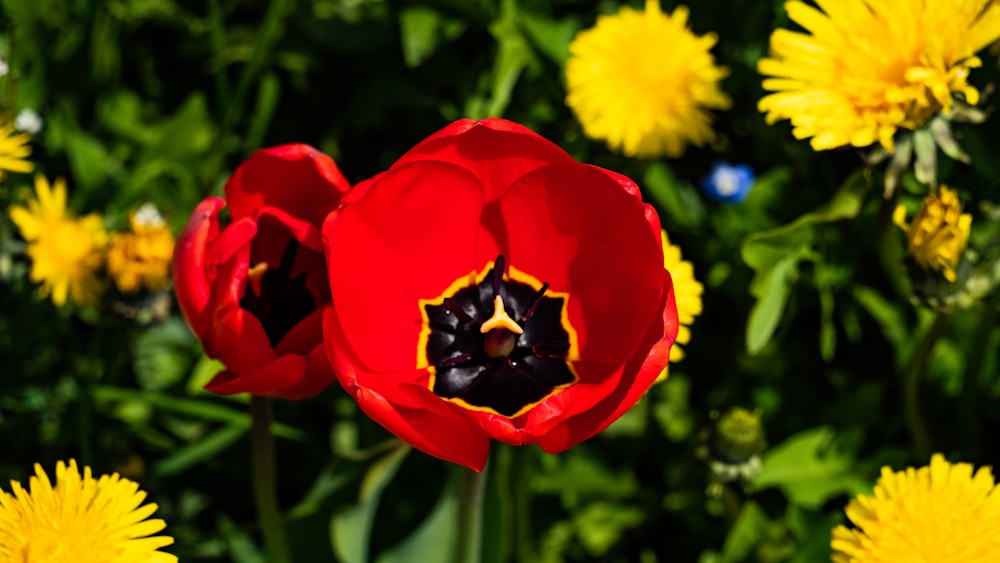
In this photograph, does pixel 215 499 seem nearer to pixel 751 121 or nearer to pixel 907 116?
pixel 751 121

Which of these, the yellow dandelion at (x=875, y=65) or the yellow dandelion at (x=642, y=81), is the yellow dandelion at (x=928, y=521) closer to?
the yellow dandelion at (x=875, y=65)

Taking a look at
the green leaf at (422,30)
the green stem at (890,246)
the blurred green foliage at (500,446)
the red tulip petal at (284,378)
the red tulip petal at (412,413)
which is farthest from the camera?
the green leaf at (422,30)

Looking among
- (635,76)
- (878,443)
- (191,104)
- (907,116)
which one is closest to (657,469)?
(878,443)

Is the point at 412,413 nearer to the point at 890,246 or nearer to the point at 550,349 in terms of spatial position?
the point at 550,349

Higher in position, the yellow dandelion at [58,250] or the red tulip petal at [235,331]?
the red tulip petal at [235,331]

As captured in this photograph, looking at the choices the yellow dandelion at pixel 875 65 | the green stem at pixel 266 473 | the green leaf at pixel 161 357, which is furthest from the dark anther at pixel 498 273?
the green leaf at pixel 161 357
